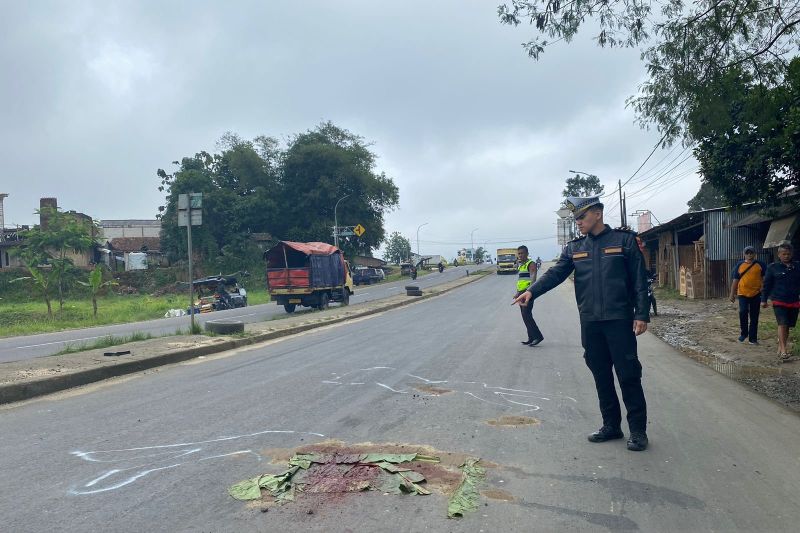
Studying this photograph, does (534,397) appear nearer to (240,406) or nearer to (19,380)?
(240,406)

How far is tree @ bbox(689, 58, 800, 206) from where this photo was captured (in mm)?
9141

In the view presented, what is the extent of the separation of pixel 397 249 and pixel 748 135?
101 meters

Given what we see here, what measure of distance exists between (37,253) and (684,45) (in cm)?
3907

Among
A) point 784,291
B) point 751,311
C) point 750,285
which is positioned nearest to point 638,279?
point 784,291

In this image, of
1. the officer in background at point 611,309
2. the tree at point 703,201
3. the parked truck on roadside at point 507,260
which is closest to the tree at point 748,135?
the officer in background at point 611,309

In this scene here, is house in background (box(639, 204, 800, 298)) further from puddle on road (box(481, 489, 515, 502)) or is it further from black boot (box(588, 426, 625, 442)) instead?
puddle on road (box(481, 489, 515, 502))

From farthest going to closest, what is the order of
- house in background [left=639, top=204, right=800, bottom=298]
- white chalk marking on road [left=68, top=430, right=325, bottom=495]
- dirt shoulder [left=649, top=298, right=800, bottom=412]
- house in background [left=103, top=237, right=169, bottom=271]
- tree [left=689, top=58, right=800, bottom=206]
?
house in background [left=103, top=237, right=169, bottom=271] < house in background [left=639, top=204, right=800, bottom=298] < tree [left=689, top=58, right=800, bottom=206] < dirt shoulder [left=649, top=298, right=800, bottom=412] < white chalk marking on road [left=68, top=430, right=325, bottom=495]

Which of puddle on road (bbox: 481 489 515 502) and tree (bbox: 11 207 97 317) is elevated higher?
tree (bbox: 11 207 97 317)

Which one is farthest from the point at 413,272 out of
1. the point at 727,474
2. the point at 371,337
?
the point at 727,474

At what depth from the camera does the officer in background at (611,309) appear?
16.7 feet

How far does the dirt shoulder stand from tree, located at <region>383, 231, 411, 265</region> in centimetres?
9085

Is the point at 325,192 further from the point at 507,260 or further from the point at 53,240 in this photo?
the point at 53,240

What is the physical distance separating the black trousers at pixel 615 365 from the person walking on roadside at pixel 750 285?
272 inches

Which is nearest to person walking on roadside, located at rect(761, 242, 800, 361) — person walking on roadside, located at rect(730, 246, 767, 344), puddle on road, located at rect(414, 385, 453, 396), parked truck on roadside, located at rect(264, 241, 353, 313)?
Answer: person walking on roadside, located at rect(730, 246, 767, 344)
